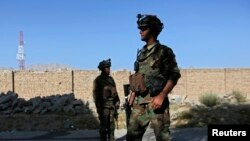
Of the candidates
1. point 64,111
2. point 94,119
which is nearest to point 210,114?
point 94,119

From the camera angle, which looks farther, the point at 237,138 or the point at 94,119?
the point at 94,119

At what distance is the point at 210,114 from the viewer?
60.7ft

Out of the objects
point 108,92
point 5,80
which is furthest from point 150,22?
point 5,80

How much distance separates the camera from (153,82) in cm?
684

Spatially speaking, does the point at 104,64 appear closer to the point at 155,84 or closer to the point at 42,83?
the point at 155,84

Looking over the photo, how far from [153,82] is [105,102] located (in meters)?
4.57

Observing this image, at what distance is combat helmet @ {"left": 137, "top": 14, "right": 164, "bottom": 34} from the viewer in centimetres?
693

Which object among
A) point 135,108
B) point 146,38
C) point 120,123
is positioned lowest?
point 120,123

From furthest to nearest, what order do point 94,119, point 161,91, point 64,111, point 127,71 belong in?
point 127,71 < point 64,111 < point 94,119 < point 161,91

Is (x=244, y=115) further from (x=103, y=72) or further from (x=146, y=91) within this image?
(x=146, y=91)

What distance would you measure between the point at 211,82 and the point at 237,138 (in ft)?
106

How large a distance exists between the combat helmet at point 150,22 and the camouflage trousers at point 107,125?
14.6 ft

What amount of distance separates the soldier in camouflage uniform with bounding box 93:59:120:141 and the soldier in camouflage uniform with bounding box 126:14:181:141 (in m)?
4.19

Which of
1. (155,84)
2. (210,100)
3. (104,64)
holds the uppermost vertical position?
(104,64)
